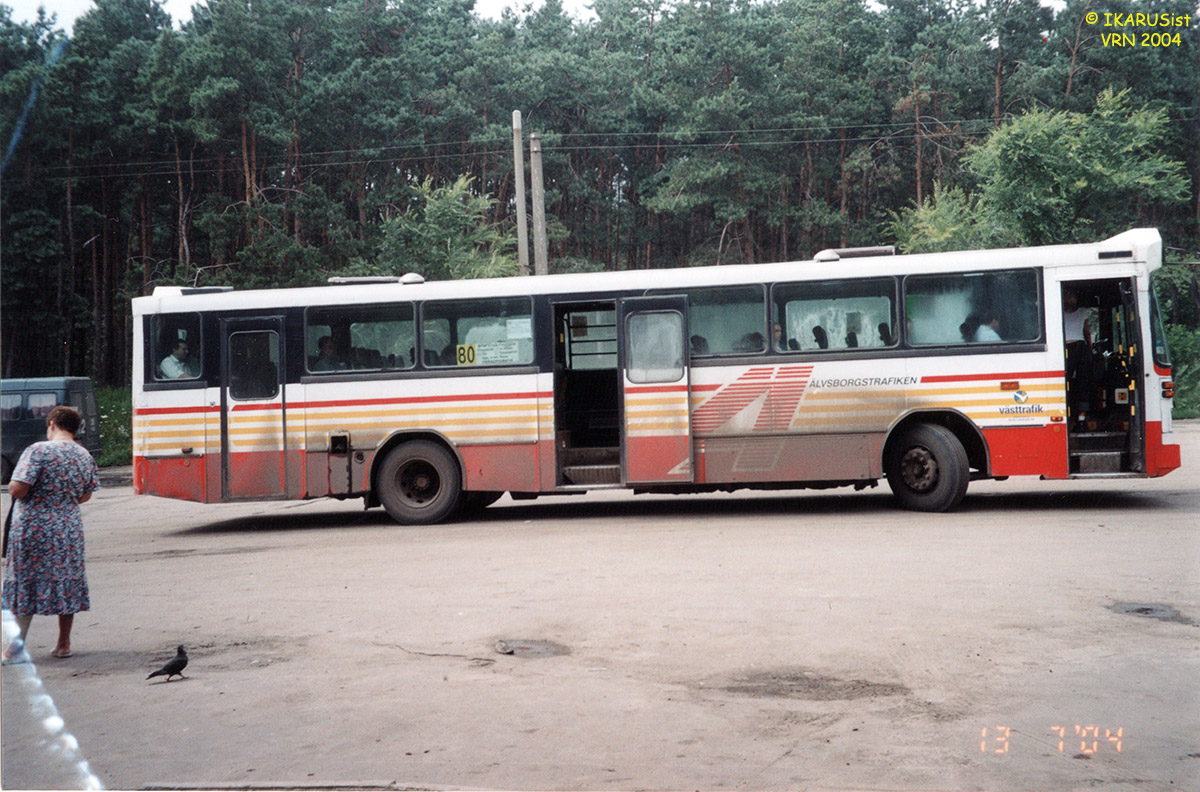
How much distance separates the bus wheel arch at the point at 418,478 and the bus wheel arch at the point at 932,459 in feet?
17.4

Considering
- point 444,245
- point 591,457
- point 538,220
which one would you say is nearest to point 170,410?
point 591,457

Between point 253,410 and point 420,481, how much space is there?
2292mm

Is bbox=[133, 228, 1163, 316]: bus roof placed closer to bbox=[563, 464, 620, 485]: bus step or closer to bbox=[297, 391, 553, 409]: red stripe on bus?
bbox=[297, 391, 553, 409]: red stripe on bus

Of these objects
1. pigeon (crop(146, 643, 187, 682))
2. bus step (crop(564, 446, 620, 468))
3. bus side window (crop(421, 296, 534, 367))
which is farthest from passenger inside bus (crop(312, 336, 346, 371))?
pigeon (crop(146, 643, 187, 682))

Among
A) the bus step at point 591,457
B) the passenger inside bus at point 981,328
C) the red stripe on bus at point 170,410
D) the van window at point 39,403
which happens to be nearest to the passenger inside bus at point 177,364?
the red stripe on bus at point 170,410

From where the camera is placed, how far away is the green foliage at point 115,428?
30438 millimetres

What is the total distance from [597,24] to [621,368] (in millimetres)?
39782

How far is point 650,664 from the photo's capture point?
6.61m

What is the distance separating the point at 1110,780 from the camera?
461 cm

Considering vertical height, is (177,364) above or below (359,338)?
below

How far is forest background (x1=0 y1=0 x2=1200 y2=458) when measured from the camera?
33250 mm

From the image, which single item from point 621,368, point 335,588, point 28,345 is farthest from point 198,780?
point 28,345

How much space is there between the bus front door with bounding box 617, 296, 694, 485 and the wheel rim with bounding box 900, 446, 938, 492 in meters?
2.54

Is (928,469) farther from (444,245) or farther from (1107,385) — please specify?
(444,245)
